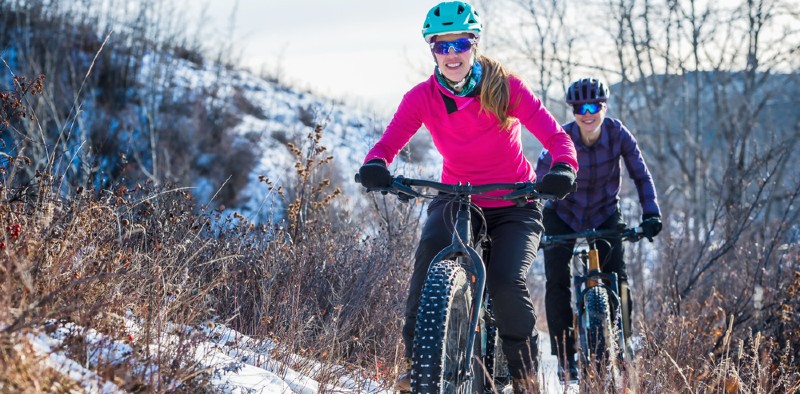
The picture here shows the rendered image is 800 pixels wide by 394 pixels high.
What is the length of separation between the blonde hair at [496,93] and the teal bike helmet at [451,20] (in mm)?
223

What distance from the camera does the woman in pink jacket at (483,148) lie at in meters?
3.65

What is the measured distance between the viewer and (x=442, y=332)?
9.93ft

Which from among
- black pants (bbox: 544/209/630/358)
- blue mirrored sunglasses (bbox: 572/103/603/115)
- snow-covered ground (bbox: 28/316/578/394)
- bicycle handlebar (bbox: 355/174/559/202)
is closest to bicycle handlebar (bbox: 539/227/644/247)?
black pants (bbox: 544/209/630/358)

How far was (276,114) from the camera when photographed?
25984 mm

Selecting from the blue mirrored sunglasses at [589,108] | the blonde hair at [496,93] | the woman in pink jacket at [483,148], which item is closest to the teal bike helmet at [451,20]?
the woman in pink jacket at [483,148]

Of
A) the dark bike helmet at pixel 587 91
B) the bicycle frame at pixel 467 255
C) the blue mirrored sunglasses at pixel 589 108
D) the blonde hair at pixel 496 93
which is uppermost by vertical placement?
the dark bike helmet at pixel 587 91

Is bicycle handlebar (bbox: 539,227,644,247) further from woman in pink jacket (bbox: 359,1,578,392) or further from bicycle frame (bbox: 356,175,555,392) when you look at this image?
bicycle frame (bbox: 356,175,555,392)

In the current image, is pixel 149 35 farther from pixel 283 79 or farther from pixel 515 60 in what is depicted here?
pixel 515 60

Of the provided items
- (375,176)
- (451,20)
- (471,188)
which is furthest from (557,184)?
(451,20)

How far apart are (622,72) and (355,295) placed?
16.2 m

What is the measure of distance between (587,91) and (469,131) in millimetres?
1744

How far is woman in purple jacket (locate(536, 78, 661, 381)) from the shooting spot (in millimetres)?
5398

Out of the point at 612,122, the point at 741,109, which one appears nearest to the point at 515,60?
the point at 741,109

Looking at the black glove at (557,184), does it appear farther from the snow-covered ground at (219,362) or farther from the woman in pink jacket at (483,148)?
the snow-covered ground at (219,362)
